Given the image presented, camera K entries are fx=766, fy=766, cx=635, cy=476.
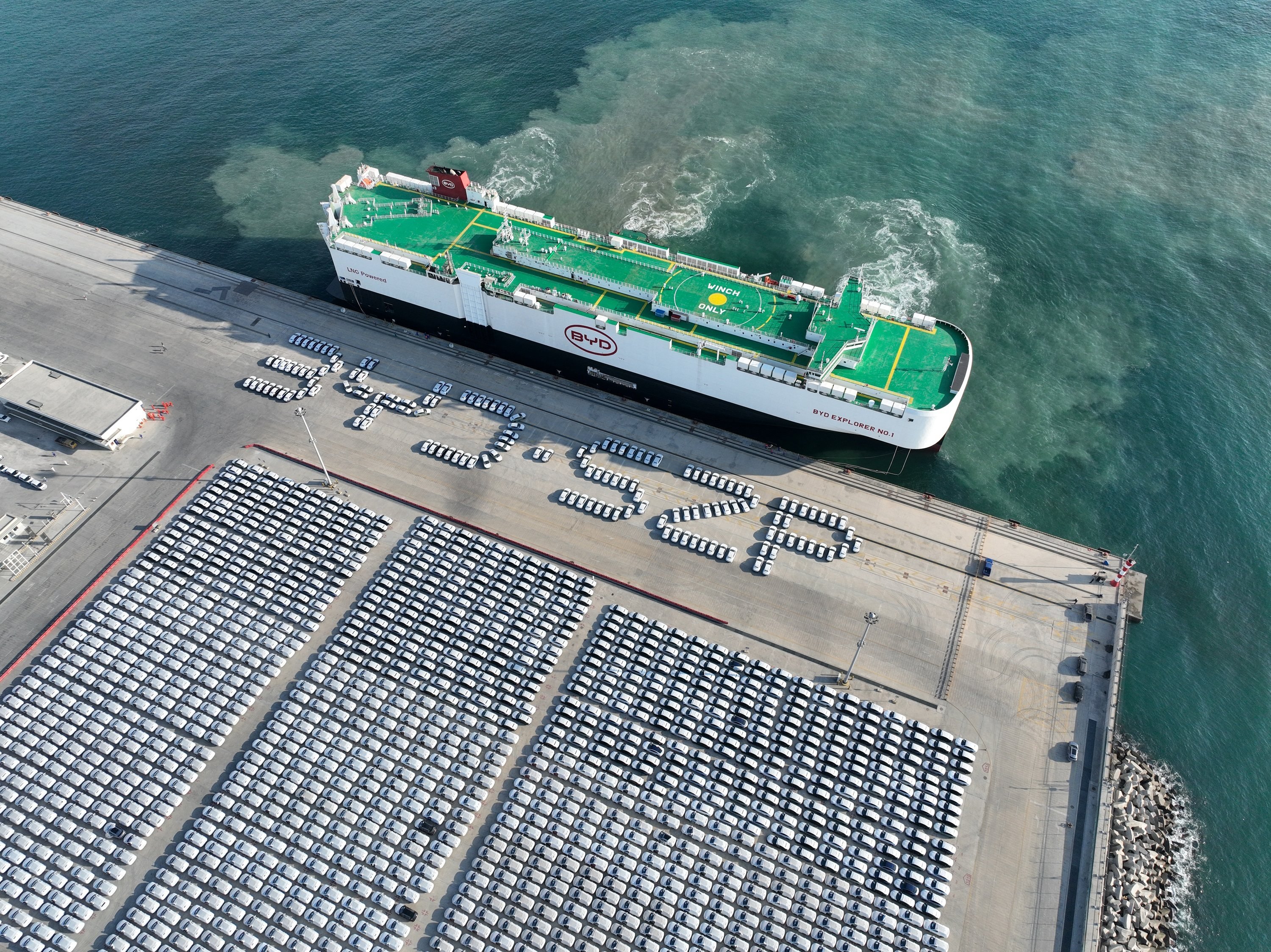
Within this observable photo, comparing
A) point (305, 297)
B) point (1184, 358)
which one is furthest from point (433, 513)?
point (1184, 358)

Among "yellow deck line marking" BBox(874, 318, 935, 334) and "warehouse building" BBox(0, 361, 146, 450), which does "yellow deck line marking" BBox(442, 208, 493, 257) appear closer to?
"warehouse building" BBox(0, 361, 146, 450)

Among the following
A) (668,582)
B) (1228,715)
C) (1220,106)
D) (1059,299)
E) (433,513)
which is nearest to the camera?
(1228,715)

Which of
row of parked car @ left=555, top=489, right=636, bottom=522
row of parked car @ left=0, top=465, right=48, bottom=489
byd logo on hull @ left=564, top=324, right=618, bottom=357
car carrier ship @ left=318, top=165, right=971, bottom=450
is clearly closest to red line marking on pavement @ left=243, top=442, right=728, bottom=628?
row of parked car @ left=555, top=489, right=636, bottom=522

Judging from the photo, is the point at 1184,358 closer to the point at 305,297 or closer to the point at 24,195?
the point at 305,297

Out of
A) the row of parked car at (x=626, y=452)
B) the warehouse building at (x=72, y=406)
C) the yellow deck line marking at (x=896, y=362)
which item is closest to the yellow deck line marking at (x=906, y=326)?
the yellow deck line marking at (x=896, y=362)

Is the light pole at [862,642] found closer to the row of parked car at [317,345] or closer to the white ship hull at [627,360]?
the white ship hull at [627,360]

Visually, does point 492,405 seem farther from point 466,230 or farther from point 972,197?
point 972,197

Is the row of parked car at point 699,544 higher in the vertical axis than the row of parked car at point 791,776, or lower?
higher
